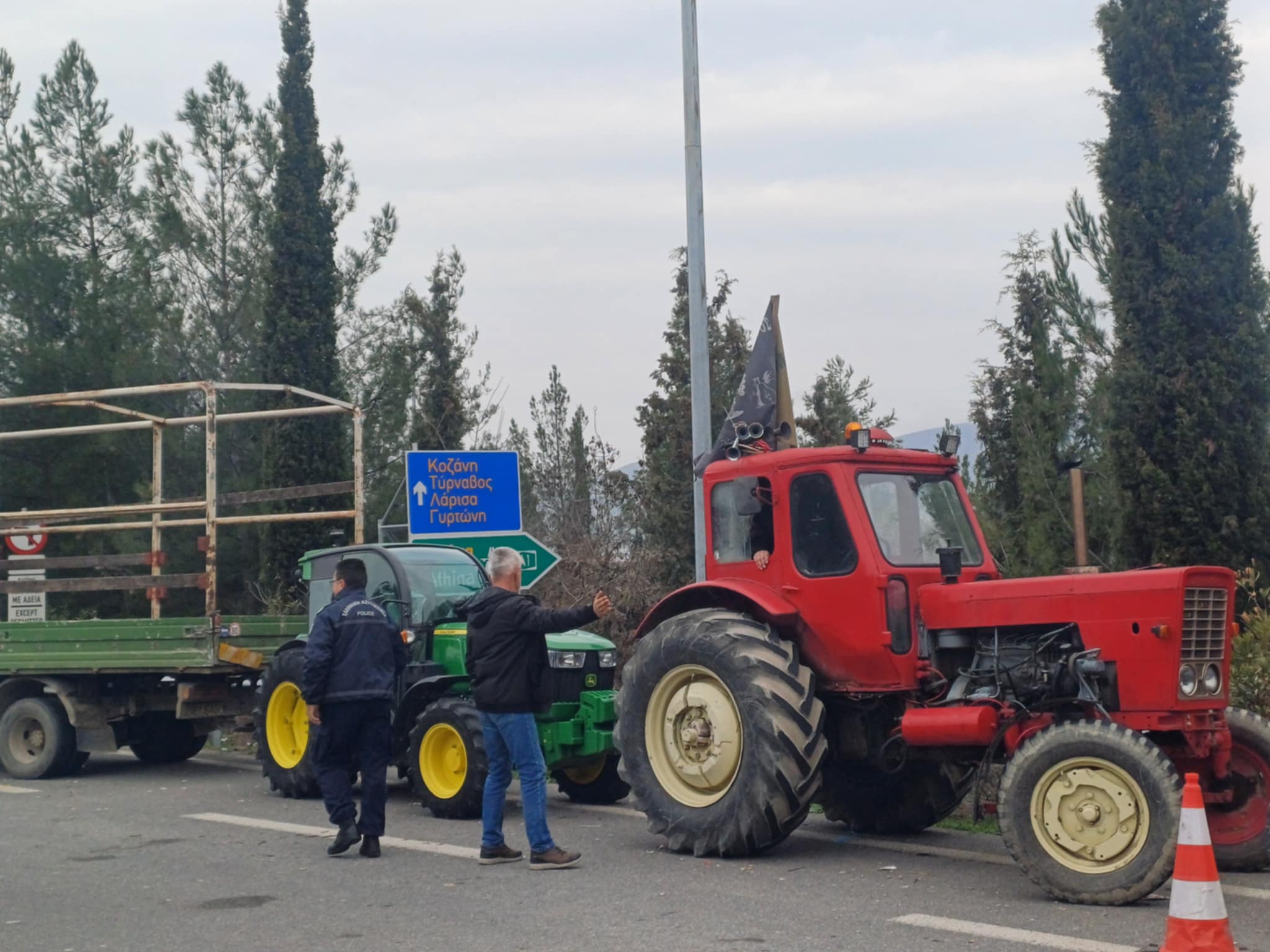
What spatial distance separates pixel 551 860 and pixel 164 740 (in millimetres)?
7425

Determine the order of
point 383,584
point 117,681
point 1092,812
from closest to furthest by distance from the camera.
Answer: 1. point 1092,812
2. point 383,584
3. point 117,681

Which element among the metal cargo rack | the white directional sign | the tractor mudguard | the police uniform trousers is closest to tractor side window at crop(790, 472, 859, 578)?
the tractor mudguard

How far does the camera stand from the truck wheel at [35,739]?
44.6ft

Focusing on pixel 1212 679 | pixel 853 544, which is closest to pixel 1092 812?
pixel 1212 679

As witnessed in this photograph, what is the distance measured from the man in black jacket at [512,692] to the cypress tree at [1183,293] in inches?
364

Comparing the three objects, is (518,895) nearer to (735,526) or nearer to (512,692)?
(512,692)

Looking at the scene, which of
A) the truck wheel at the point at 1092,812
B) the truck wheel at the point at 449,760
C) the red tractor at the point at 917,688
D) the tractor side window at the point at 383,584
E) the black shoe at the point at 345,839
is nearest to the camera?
the truck wheel at the point at 1092,812

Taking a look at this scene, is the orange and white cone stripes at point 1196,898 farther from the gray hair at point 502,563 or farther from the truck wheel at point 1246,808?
the gray hair at point 502,563

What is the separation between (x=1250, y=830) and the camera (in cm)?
795

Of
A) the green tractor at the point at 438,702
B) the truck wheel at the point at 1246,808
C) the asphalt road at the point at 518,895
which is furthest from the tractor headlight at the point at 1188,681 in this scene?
the green tractor at the point at 438,702

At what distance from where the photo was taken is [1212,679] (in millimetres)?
7785

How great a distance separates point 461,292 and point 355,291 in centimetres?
190

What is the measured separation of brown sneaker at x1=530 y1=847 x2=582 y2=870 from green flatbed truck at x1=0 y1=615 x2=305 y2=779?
217 inches

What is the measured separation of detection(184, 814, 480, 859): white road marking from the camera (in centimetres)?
902
